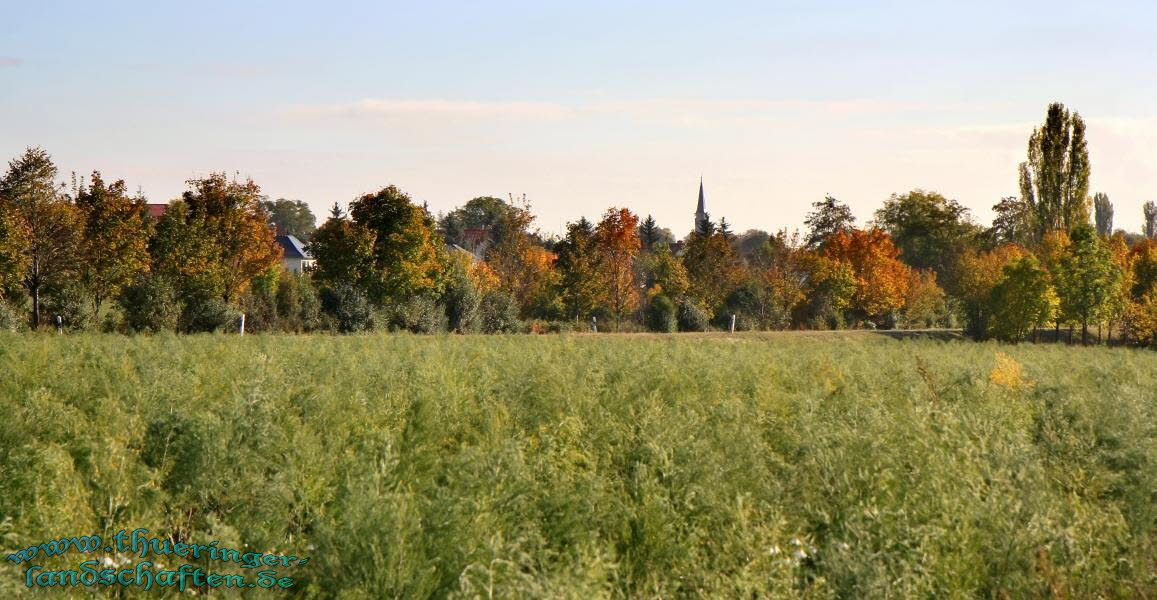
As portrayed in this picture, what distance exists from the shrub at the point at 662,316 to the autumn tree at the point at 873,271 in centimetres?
1395

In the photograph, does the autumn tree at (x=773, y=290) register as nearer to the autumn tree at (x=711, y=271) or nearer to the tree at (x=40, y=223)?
the autumn tree at (x=711, y=271)

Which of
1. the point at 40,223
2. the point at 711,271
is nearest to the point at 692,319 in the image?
the point at 711,271

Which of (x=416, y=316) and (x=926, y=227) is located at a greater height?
(x=926, y=227)

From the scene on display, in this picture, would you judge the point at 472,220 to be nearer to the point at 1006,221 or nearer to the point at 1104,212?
the point at 1006,221

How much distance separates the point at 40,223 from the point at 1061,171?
4884cm

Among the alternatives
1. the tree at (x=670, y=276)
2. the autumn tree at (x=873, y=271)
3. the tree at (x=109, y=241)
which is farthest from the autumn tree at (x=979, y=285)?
the tree at (x=109, y=241)

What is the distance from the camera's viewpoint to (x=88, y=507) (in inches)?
317

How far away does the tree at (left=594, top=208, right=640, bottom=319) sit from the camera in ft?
151

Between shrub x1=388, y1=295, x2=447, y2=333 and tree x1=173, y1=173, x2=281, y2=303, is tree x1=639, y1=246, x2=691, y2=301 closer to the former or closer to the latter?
shrub x1=388, y1=295, x2=447, y2=333

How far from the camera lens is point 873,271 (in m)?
54.4

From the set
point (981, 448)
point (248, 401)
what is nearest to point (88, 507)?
point (248, 401)

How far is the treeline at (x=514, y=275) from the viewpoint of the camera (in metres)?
32.8

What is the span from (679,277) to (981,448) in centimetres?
Result: 3788

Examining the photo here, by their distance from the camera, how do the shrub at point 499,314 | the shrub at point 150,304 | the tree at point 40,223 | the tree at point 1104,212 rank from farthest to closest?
the tree at point 1104,212 < the shrub at point 499,314 < the shrub at point 150,304 < the tree at point 40,223
